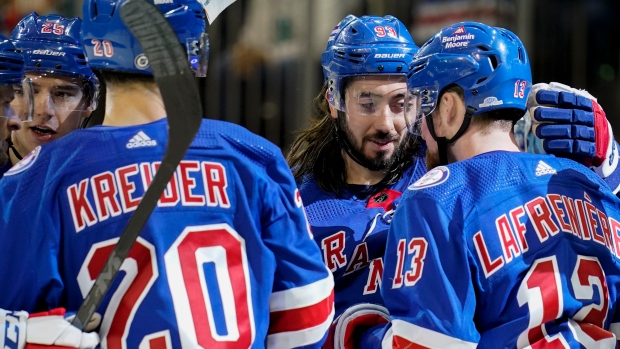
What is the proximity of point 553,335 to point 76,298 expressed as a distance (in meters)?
1.02

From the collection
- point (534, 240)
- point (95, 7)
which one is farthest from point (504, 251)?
point (95, 7)

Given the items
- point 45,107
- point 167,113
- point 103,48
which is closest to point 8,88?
point 45,107

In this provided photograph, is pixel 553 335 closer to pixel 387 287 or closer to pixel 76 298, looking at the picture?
pixel 387 287

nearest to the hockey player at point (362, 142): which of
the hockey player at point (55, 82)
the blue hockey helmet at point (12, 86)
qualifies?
the hockey player at point (55, 82)

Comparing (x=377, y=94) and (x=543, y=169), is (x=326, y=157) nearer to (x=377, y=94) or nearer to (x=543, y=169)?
(x=377, y=94)

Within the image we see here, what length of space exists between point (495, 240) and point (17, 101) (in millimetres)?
1445

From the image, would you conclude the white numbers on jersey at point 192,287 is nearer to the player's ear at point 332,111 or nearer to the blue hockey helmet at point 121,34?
the blue hockey helmet at point 121,34

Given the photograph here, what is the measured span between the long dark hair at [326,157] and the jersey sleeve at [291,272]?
81 cm

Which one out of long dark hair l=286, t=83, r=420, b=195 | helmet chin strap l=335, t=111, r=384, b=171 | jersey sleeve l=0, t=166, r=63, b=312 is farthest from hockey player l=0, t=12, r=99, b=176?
jersey sleeve l=0, t=166, r=63, b=312

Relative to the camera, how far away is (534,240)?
204 centimetres

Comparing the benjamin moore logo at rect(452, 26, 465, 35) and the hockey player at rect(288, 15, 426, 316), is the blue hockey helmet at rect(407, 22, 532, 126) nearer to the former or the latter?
the benjamin moore logo at rect(452, 26, 465, 35)

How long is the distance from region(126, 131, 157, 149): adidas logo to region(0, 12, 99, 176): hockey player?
47.7 inches

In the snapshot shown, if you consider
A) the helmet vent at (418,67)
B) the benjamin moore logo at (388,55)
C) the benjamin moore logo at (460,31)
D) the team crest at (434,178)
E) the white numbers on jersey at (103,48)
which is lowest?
the team crest at (434,178)

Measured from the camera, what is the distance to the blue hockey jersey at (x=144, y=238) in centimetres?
176
